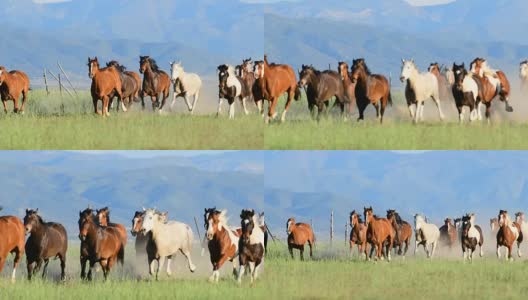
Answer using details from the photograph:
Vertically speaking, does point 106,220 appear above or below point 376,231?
above

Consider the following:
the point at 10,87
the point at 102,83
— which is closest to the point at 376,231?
the point at 102,83

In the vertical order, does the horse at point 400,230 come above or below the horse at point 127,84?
below

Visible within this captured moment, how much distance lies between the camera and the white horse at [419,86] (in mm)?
22047

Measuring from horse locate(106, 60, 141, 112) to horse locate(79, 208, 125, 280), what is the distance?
4.30 meters

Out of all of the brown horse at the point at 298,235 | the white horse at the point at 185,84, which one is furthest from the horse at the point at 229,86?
the brown horse at the point at 298,235

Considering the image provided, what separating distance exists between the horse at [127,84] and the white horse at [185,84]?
0.93 m

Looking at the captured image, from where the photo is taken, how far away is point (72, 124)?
71.0ft

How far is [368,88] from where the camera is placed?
22.5m

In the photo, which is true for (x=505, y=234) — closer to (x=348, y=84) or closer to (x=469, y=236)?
(x=469, y=236)

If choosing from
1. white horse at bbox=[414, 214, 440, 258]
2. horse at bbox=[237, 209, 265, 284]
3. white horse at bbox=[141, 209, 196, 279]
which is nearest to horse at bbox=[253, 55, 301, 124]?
horse at bbox=[237, 209, 265, 284]

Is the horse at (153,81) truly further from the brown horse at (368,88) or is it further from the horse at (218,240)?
the horse at (218,240)

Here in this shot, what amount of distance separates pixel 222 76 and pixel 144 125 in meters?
2.29

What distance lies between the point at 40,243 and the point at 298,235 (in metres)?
10.3

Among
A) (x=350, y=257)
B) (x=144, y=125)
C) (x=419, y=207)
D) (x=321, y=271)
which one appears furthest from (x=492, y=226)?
(x=144, y=125)
